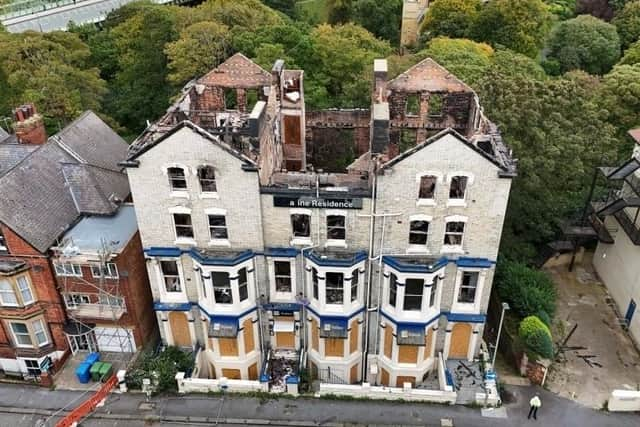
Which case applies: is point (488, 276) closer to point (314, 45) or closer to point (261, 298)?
point (261, 298)

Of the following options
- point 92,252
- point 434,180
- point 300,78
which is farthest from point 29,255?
point 434,180

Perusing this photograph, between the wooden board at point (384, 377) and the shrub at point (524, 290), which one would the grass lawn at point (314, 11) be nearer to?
the shrub at point (524, 290)

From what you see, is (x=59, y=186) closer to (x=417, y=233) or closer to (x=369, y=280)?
(x=369, y=280)

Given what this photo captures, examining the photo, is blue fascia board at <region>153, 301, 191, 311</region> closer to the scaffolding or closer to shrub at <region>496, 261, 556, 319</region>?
the scaffolding

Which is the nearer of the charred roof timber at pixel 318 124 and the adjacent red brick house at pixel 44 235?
the charred roof timber at pixel 318 124

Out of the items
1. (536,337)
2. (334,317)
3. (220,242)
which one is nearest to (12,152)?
(220,242)

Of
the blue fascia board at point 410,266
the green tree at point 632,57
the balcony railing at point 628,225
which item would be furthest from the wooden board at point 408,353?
the green tree at point 632,57
